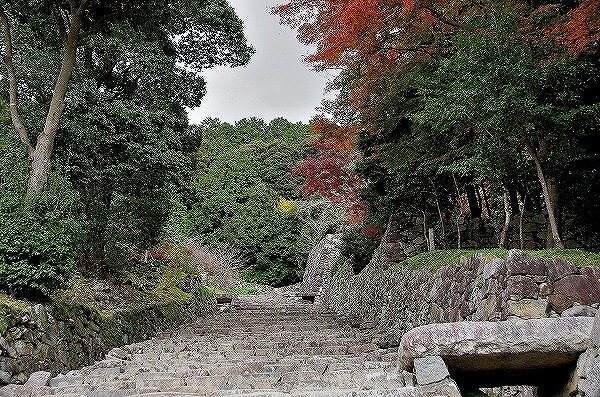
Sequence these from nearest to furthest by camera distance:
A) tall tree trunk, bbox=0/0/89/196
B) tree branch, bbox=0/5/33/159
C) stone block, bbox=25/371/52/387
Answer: stone block, bbox=25/371/52/387, tall tree trunk, bbox=0/0/89/196, tree branch, bbox=0/5/33/159

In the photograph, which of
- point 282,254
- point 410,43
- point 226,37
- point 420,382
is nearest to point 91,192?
point 226,37

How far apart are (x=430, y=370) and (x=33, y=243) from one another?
5.23 m

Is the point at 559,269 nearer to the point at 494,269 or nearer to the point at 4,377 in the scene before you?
the point at 494,269

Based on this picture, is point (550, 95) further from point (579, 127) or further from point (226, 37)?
point (226, 37)

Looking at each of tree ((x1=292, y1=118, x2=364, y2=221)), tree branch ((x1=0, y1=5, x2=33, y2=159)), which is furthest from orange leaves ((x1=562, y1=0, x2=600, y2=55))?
tree branch ((x1=0, y1=5, x2=33, y2=159))

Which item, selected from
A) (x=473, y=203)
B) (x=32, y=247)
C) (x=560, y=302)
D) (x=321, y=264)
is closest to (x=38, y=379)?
(x=32, y=247)

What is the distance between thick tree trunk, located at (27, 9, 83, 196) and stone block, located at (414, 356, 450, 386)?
6.16 meters

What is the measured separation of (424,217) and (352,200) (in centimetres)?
449

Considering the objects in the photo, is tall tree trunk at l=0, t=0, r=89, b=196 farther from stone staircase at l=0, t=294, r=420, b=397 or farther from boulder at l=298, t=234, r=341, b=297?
boulder at l=298, t=234, r=341, b=297

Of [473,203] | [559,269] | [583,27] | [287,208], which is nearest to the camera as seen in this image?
[559,269]

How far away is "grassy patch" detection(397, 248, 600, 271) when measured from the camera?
15.1 ft

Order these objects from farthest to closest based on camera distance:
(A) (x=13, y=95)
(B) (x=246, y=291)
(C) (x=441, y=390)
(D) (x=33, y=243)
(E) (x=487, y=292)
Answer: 1. (B) (x=246, y=291)
2. (A) (x=13, y=95)
3. (D) (x=33, y=243)
4. (E) (x=487, y=292)
5. (C) (x=441, y=390)

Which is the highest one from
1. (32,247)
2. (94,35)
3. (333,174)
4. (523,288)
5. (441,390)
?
(94,35)

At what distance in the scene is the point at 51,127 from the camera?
25.7 feet
